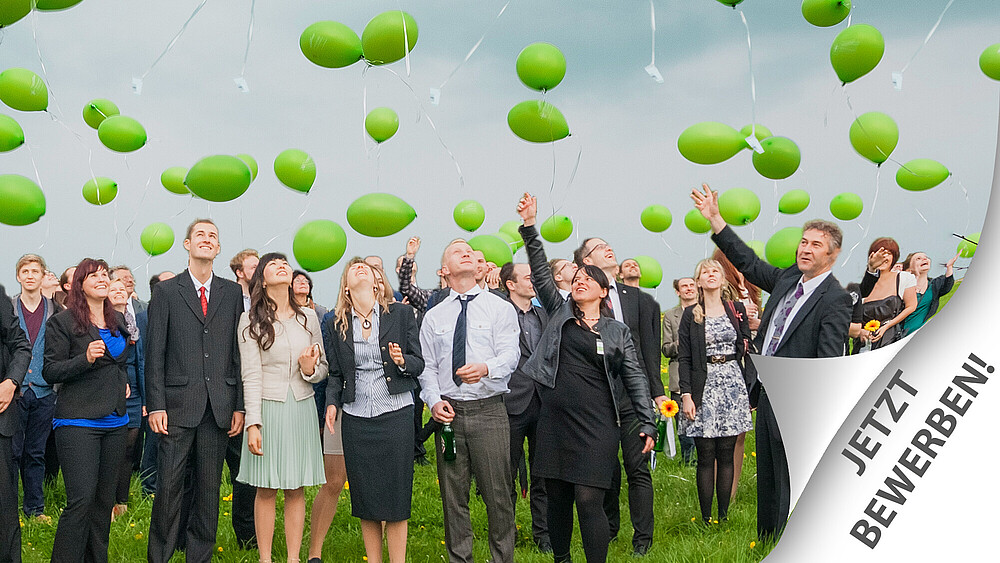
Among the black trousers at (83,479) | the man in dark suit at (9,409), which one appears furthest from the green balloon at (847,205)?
the man in dark suit at (9,409)

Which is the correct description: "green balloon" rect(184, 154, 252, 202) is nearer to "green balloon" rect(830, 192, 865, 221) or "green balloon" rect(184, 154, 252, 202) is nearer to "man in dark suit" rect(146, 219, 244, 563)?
"man in dark suit" rect(146, 219, 244, 563)

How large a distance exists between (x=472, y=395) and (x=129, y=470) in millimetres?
2736

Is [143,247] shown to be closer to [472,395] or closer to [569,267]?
[569,267]

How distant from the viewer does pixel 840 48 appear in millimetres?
4957

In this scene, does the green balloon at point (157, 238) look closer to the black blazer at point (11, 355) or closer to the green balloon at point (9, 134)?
the green balloon at point (9, 134)

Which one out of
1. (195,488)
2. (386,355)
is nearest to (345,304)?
(386,355)

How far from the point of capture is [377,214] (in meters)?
5.27

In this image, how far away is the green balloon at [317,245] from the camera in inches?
201

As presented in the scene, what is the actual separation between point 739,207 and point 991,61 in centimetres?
206

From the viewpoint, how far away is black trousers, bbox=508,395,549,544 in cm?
530

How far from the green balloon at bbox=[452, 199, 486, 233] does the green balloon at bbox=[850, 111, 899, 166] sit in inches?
135

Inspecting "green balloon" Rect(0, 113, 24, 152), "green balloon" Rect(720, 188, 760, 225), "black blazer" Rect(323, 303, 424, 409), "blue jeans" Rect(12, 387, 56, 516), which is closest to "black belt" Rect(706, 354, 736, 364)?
"green balloon" Rect(720, 188, 760, 225)

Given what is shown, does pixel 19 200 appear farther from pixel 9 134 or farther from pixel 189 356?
pixel 189 356

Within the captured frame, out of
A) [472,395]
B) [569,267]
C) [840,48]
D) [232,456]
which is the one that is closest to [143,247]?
[232,456]
